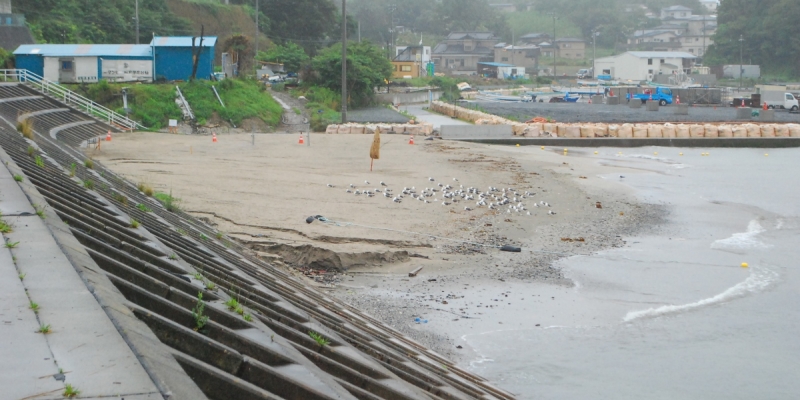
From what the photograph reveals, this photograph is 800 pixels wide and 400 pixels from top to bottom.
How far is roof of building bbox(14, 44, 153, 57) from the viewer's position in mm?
44591

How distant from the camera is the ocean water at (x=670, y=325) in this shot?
10.5 meters

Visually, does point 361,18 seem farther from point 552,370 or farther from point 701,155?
point 552,370

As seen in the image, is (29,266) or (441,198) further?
(441,198)

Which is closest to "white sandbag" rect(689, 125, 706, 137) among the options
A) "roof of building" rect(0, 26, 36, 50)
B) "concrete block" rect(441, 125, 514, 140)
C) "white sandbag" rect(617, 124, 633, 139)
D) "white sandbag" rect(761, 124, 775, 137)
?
"white sandbag" rect(617, 124, 633, 139)

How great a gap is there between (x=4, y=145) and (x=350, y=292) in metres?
6.24

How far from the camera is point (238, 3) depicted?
298ft

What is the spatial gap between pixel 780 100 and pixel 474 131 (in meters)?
43.0

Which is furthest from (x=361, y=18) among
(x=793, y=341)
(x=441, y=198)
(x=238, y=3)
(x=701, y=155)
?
(x=793, y=341)

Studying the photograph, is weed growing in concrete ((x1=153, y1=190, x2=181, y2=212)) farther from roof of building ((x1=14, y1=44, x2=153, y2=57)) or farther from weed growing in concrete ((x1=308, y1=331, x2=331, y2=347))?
roof of building ((x1=14, y1=44, x2=153, y2=57))

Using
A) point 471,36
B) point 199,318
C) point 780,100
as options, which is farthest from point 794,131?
point 471,36

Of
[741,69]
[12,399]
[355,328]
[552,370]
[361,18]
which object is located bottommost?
[552,370]

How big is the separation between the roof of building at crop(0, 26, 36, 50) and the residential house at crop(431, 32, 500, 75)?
3533 inches

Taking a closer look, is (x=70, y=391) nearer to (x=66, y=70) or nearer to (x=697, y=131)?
(x=66, y=70)

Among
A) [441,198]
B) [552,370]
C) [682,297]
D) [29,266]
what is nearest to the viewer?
[29,266]
